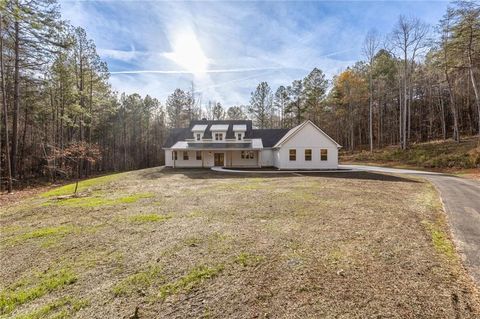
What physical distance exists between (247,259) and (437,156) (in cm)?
2646

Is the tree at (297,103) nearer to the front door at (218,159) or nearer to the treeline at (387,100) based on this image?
the treeline at (387,100)

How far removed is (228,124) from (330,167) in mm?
15099

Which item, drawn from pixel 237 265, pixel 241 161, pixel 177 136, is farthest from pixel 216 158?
pixel 237 265

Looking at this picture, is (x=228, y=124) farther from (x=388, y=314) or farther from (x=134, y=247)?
(x=388, y=314)

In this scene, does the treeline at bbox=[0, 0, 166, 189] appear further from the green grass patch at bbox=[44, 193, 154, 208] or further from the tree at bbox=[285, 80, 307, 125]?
the tree at bbox=[285, 80, 307, 125]

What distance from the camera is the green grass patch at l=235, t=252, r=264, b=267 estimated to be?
4.18 meters

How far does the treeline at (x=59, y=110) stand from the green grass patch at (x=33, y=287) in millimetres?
6091

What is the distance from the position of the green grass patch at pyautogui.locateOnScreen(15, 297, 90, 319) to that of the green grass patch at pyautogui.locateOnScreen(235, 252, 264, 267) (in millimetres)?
2406

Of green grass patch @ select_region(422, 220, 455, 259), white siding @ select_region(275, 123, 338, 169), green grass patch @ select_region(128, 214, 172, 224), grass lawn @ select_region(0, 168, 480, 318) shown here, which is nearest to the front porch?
white siding @ select_region(275, 123, 338, 169)

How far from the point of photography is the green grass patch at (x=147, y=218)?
22.8 feet

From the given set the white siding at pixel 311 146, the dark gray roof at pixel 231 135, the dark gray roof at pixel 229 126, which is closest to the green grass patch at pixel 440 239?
the white siding at pixel 311 146

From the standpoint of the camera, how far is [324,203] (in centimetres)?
862

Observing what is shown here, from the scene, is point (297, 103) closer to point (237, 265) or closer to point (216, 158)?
point (216, 158)

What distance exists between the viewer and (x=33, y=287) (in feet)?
12.5
